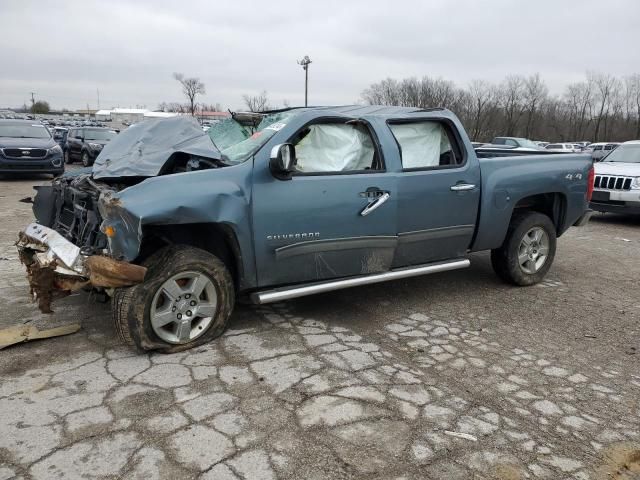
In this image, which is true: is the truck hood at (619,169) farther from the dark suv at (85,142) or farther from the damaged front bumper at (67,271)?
the dark suv at (85,142)

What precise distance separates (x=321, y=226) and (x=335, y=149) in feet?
2.40

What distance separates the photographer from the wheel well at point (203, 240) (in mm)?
3785

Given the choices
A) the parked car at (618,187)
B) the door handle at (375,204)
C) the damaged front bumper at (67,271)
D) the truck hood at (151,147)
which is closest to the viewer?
the damaged front bumper at (67,271)

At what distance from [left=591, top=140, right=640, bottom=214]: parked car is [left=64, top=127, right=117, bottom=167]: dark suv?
1622 centimetres

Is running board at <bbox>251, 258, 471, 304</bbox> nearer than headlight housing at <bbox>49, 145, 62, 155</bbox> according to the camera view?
Yes

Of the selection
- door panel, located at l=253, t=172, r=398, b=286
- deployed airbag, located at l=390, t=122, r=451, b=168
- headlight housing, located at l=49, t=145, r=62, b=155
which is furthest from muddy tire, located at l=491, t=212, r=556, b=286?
headlight housing, located at l=49, t=145, r=62, b=155

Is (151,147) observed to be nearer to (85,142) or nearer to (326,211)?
(326,211)

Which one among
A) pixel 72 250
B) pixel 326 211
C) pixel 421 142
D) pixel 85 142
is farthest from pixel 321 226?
pixel 85 142

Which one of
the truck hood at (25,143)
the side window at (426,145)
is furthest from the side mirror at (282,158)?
the truck hood at (25,143)

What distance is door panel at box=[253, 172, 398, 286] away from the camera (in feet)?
12.6

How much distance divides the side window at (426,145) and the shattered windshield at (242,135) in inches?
40.4

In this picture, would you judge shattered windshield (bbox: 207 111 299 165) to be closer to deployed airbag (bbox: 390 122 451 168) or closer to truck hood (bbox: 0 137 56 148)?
deployed airbag (bbox: 390 122 451 168)

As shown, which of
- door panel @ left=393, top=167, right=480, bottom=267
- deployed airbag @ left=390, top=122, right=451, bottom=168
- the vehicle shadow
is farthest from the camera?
the vehicle shadow

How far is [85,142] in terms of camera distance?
1992 cm
